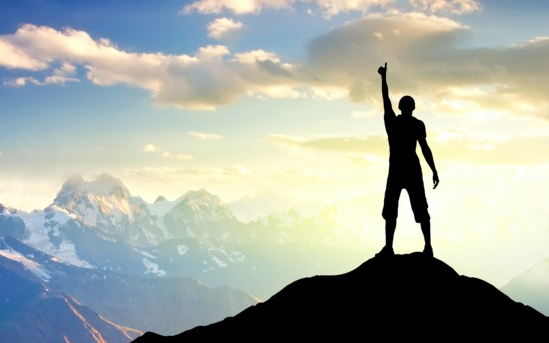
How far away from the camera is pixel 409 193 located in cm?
1952

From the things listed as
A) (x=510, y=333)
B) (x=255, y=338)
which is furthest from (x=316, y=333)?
(x=510, y=333)

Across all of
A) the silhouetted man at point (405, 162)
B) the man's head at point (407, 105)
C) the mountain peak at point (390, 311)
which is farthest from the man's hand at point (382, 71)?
the mountain peak at point (390, 311)

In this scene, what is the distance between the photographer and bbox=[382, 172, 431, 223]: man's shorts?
19.4 metres

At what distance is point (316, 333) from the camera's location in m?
18.2

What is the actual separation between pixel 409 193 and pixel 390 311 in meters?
3.62

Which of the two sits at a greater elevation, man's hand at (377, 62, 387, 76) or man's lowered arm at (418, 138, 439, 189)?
man's hand at (377, 62, 387, 76)

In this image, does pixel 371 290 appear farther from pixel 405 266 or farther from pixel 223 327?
pixel 223 327

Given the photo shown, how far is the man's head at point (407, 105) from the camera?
19844 mm

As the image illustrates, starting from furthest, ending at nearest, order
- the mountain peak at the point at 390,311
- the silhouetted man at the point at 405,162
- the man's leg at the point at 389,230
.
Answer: the man's leg at the point at 389,230 < the silhouetted man at the point at 405,162 < the mountain peak at the point at 390,311

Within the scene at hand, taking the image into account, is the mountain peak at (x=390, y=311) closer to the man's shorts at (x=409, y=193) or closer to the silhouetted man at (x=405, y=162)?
the man's shorts at (x=409, y=193)

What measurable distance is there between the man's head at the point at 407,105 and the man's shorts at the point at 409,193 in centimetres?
206

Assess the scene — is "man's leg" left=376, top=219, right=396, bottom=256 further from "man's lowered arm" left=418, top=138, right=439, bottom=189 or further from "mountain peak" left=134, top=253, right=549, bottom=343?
"man's lowered arm" left=418, top=138, right=439, bottom=189

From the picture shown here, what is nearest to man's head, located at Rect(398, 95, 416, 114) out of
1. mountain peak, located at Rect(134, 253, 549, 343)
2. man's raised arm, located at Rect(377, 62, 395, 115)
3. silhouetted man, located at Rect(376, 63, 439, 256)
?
silhouetted man, located at Rect(376, 63, 439, 256)

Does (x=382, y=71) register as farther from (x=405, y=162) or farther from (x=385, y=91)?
(x=405, y=162)
